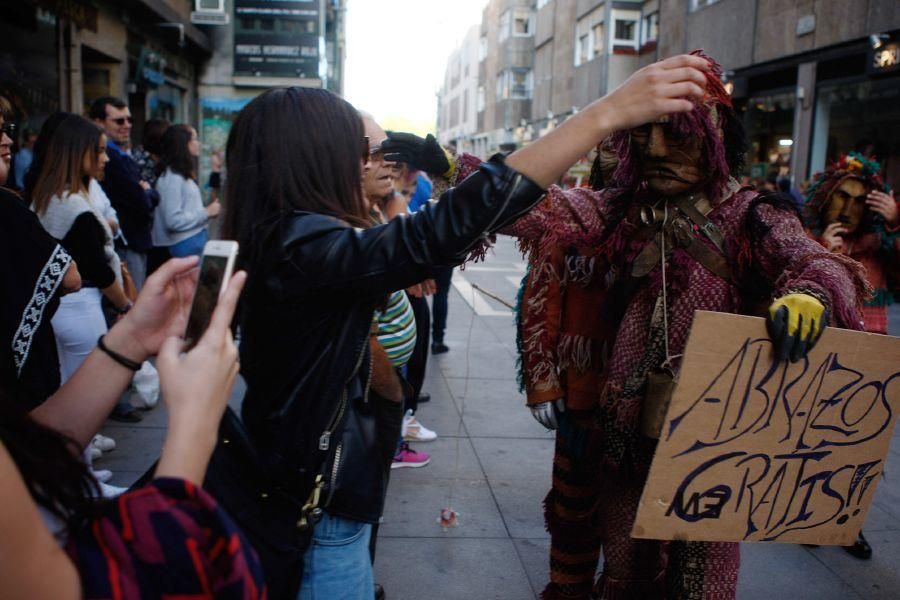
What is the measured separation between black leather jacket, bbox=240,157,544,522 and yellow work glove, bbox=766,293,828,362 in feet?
2.37

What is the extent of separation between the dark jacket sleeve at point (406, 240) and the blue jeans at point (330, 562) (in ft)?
1.87

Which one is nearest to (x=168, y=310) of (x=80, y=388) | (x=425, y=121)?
(x=80, y=388)

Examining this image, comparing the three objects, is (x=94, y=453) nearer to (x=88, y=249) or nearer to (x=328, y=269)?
(x=88, y=249)

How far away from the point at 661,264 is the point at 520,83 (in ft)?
129

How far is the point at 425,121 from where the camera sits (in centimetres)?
10712

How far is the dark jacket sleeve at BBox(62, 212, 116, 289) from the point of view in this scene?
12.6ft

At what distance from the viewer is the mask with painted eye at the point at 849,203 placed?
4.09 meters

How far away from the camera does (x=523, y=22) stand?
39.5 meters

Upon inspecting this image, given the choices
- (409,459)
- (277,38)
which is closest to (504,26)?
(277,38)

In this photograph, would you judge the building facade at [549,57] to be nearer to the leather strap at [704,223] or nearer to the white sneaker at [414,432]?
the white sneaker at [414,432]

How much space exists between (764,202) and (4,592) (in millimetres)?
2108

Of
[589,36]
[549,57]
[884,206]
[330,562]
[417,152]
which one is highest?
[549,57]

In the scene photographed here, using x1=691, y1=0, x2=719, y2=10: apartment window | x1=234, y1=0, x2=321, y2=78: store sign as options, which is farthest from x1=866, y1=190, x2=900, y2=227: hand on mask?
x1=691, y1=0, x2=719, y2=10: apartment window

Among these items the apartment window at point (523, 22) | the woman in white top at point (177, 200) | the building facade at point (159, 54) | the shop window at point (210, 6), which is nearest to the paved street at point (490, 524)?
the woman in white top at point (177, 200)
